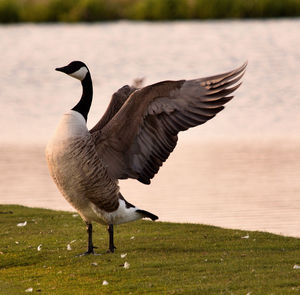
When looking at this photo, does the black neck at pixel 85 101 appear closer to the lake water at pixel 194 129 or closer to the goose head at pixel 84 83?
the goose head at pixel 84 83

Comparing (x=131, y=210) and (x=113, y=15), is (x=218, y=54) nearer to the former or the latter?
(x=113, y=15)

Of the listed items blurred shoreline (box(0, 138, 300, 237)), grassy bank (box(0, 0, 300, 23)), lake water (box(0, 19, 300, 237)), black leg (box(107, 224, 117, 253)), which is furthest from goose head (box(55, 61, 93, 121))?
grassy bank (box(0, 0, 300, 23))

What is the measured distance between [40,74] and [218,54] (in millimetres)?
9431

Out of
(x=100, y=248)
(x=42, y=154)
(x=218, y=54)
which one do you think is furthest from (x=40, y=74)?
(x=100, y=248)

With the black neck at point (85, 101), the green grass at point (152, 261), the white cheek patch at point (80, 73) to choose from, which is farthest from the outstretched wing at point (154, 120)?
the green grass at point (152, 261)

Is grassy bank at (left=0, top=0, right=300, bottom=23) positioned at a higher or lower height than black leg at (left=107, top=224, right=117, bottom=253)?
lower

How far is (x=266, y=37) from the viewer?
48531mm

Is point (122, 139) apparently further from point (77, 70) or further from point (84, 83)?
point (77, 70)

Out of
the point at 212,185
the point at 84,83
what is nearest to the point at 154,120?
the point at 84,83

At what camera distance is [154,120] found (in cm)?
960

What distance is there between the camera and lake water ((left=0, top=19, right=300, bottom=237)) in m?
15.8

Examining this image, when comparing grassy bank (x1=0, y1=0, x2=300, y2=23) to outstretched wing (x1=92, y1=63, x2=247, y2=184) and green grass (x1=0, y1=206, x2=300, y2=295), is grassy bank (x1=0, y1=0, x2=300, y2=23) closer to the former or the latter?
green grass (x1=0, y1=206, x2=300, y2=295)

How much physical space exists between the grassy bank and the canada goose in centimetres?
4863

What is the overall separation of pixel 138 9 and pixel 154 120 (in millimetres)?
51490
